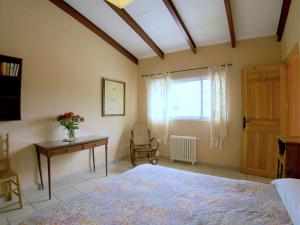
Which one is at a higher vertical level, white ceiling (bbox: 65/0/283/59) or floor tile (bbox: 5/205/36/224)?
white ceiling (bbox: 65/0/283/59)

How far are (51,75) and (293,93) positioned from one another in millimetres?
3947

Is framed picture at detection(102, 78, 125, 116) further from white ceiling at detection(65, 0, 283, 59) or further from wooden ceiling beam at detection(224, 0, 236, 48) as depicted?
wooden ceiling beam at detection(224, 0, 236, 48)

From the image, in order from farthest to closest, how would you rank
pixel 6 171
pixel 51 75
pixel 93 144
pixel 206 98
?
pixel 206 98
pixel 93 144
pixel 51 75
pixel 6 171

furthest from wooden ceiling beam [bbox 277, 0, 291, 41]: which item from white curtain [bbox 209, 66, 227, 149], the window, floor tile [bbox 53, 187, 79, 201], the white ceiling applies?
floor tile [bbox 53, 187, 79, 201]

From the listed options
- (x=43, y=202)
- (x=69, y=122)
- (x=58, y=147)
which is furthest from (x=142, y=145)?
(x=43, y=202)

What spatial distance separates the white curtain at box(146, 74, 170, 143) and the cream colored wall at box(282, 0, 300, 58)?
228cm

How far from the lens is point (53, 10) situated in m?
2.97

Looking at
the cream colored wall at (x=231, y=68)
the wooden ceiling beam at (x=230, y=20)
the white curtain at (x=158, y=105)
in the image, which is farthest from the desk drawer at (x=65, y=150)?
the wooden ceiling beam at (x=230, y=20)

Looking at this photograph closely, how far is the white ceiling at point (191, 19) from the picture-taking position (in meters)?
2.83

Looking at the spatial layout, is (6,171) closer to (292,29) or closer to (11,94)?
(11,94)

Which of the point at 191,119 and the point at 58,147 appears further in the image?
the point at 191,119

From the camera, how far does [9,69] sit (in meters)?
2.36

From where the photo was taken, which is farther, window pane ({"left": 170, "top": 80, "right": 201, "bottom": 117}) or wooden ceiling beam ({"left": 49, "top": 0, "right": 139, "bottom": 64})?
window pane ({"left": 170, "top": 80, "right": 201, "bottom": 117})

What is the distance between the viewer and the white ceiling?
283 centimetres
